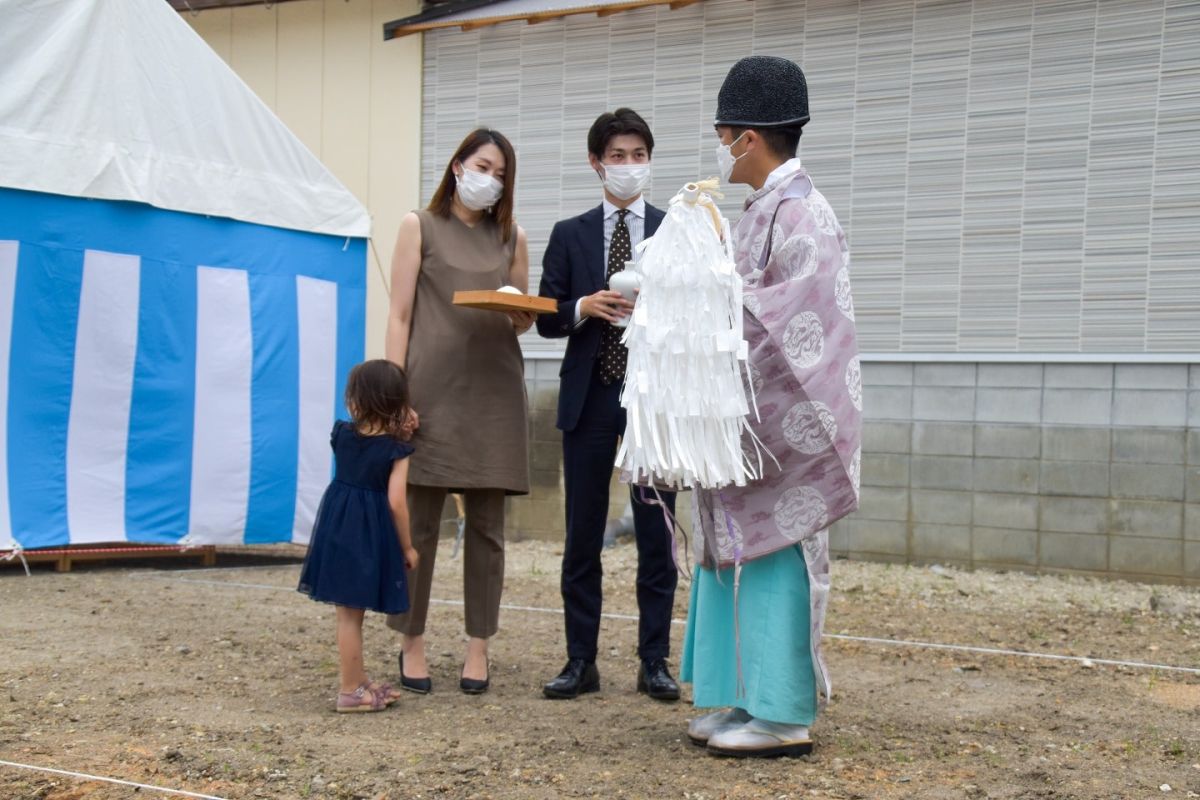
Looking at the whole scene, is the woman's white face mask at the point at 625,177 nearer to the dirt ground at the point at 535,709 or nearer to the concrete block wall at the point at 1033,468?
the dirt ground at the point at 535,709

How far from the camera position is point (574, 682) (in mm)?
3820

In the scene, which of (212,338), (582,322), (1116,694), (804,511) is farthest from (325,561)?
(212,338)

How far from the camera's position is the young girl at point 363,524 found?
11.5ft

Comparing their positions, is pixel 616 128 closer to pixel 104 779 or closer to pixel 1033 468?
pixel 104 779

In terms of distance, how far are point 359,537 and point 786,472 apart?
1.22m

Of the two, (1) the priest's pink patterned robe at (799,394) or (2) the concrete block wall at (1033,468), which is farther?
(2) the concrete block wall at (1033,468)

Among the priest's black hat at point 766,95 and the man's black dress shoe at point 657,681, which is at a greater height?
the priest's black hat at point 766,95

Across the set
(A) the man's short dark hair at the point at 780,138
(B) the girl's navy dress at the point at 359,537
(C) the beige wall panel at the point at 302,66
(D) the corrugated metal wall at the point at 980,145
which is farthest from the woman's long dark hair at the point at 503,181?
(C) the beige wall panel at the point at 302,66

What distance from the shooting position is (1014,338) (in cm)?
653

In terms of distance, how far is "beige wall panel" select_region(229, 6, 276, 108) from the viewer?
866cm

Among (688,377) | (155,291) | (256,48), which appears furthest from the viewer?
(256,48)

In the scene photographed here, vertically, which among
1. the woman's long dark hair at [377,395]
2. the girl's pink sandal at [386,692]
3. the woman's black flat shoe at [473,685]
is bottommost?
the woman's black flat shoe at [473,685]

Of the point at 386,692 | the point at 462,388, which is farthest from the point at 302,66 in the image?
the point at 386,692

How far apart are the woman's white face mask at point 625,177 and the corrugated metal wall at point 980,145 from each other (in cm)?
325
